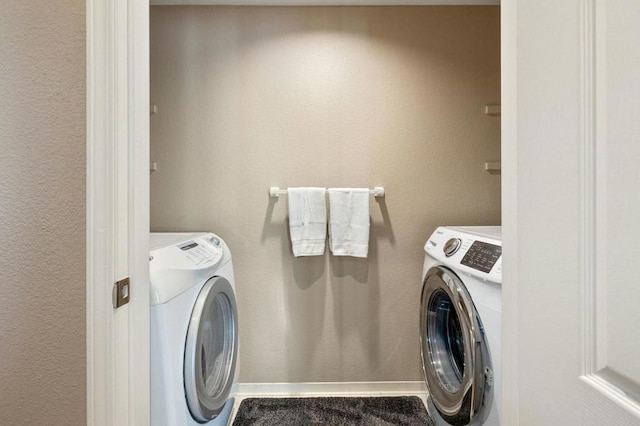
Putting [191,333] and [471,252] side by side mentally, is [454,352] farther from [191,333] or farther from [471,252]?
[191,333]

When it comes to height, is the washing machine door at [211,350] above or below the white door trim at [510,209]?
below

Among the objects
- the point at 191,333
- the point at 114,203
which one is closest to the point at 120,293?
the point at 114,203

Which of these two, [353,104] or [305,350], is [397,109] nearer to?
[353,104]

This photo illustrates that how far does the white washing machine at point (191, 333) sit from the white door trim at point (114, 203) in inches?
10.8

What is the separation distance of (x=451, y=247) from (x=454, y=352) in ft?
1.47

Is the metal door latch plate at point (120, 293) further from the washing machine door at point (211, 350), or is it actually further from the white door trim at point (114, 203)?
the washing machine door at point (211, 350)

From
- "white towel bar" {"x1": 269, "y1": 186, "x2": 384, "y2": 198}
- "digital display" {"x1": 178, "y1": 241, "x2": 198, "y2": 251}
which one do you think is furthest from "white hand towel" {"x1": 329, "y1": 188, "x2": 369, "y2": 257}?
"digital display" {"x1": 178, "y1": 241, "x2": 198, "y2": 251}

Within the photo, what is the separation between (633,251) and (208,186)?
183 cm

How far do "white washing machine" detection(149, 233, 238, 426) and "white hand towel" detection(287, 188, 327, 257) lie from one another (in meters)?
0.43

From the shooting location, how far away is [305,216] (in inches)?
71.0

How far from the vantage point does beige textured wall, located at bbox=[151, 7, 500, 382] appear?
186 cm

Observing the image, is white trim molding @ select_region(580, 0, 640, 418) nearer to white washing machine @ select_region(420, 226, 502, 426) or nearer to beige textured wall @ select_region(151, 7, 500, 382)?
white washing machine @ select_region(420, 226, 502, 426)

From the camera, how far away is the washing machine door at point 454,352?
1.05m

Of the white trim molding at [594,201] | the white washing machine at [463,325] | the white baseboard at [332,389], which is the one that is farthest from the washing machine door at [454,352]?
the white trim molding at [594,201]
